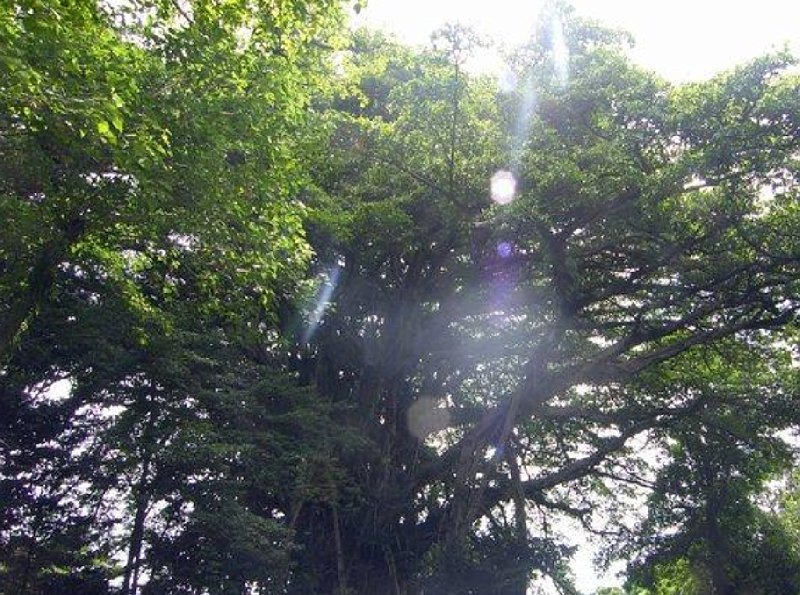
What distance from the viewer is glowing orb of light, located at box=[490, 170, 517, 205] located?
957 centimetres

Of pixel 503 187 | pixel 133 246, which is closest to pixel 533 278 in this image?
pixel 503 187

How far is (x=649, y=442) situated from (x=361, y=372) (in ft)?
20.3

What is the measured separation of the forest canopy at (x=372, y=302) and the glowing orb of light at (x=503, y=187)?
0.04m

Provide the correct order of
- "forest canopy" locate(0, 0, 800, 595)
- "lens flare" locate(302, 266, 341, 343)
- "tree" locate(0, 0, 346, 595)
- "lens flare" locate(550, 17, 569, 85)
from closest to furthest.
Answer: "tree" locate(0, 0, 346, 595) < "forest canopy" locate(0, 0, 800, 595) < "lens flare" locate(550, 17, 569, 85) < "lens flare" locate(302, 266, 341, 343)

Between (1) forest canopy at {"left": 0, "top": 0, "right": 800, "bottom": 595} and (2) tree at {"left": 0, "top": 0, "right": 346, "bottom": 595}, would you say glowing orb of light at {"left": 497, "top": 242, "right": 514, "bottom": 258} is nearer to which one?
(1) forest canopy at {"left": 0, "top": 0, "right": 800, "bottom": 595}

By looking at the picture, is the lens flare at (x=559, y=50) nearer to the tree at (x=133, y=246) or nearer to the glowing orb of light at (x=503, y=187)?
the glowing orb of light at (x=503, y=187)

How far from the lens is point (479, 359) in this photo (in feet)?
42.2

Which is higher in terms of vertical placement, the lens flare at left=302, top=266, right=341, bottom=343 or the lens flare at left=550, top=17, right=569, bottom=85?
the lens flare at left=550, top=17, right=569, bottom=85

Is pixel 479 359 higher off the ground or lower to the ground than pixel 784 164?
higher

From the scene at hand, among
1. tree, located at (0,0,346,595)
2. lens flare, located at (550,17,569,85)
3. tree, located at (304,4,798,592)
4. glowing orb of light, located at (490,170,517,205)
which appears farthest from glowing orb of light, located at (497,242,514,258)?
tree, located at (0,0,346,595)

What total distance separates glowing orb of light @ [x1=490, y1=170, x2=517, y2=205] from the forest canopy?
0.12 feet

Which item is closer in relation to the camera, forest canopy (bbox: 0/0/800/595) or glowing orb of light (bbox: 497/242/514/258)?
forest canopy (bbox: 0/0/800/595)

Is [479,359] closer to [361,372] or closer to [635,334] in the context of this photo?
[361,372]

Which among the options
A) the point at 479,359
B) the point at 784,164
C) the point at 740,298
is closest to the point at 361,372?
the point at 479,359
